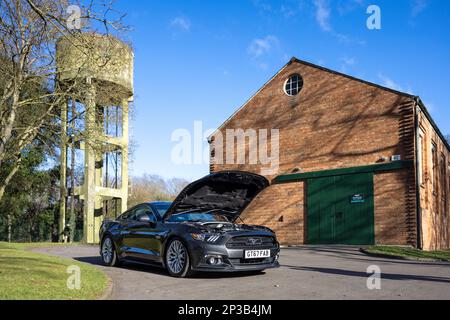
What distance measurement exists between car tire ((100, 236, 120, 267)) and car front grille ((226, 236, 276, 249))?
358 centimetres

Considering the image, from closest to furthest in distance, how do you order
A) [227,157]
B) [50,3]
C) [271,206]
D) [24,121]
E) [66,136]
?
[50,3] → [66,136] → [24,121] → [271,206] → [227,157]

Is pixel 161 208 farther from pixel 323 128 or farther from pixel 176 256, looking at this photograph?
pixel 323 128

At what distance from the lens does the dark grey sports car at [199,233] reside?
8.11 metres

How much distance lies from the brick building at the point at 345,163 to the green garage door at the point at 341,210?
4 cm

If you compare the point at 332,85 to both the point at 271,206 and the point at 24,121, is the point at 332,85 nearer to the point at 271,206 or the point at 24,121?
the point at 271,206

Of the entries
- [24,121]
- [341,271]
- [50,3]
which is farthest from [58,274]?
[24,121]

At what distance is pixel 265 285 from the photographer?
7.41m

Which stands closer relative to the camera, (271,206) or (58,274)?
(58,274)

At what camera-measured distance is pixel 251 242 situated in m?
8.41

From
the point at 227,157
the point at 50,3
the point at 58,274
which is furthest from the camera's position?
the point at 227,157

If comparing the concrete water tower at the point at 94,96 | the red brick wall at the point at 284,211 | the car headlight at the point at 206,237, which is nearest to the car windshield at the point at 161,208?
the car headlight at the point at 206,237

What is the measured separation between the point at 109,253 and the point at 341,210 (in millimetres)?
12740

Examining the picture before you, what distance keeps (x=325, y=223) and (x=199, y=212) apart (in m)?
12.9

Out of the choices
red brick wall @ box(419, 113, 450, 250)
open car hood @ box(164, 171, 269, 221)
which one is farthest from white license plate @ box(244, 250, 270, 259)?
red brick wall @ box(419, 113, 450, 250)
